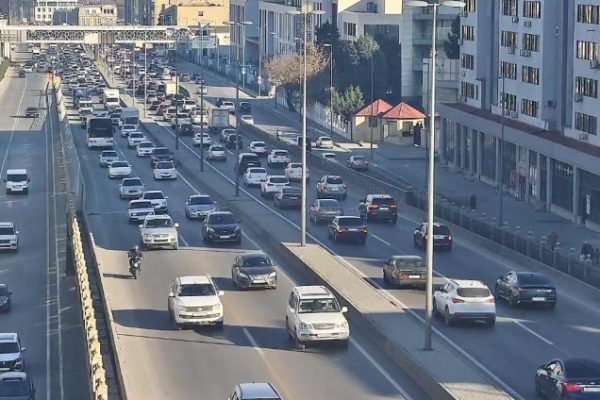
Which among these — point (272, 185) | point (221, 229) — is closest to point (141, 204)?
point (221, 229)

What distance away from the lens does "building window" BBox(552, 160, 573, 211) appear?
2886 inches

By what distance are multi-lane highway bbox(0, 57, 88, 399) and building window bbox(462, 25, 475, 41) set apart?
81.3ft

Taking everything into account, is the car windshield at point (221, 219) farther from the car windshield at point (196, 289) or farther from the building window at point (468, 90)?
the building window at point (468, 90)

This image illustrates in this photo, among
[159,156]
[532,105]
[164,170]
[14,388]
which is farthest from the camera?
[159,156]

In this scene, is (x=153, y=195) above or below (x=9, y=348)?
above

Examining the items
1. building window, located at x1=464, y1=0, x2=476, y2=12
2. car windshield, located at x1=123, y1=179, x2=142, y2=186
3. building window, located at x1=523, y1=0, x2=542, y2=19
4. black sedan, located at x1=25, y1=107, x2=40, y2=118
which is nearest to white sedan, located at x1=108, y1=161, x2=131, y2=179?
car windshield, located at x1=123, y1=179, x2=142, y2=186

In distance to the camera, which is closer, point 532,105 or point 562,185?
point 562,185

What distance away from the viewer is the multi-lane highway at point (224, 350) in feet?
113

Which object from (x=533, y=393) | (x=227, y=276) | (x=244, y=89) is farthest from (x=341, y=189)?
(x=244, y=89)

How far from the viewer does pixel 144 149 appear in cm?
10288

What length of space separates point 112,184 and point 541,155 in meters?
22.4

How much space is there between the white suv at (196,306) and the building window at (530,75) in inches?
1687

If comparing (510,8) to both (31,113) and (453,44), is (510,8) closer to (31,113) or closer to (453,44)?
(453,44)

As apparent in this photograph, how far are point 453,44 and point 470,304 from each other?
2883 inches
